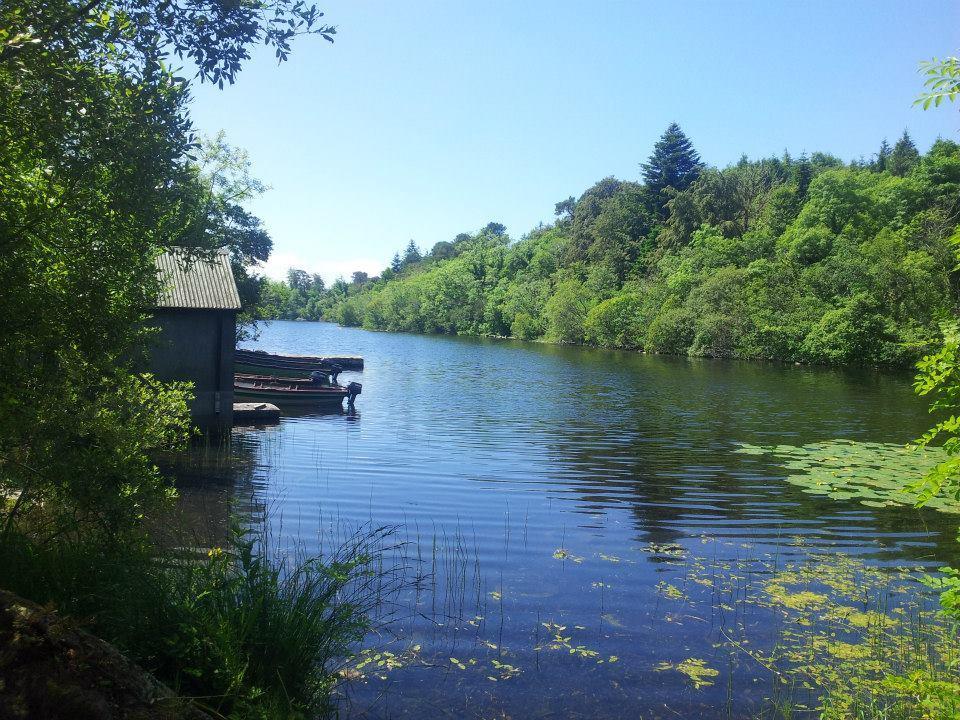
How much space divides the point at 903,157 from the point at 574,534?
96.5 metres

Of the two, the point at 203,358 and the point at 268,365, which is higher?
the point at 203,358

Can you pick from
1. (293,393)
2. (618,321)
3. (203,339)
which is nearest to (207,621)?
(203,339)

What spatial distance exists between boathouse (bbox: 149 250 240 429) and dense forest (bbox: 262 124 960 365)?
899 inches

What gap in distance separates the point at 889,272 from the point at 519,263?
70309 millimetres

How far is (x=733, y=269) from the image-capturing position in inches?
2547

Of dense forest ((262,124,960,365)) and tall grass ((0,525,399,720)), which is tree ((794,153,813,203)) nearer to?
dense forest ((262,124,960,365))

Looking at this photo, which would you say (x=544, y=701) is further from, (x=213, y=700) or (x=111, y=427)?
(x=111, y=427)

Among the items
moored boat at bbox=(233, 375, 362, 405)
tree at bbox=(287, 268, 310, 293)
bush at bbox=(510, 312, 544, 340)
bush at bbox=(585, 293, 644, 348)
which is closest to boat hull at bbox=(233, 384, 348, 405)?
moored boat at bbox=(233, 375, 362, 405)

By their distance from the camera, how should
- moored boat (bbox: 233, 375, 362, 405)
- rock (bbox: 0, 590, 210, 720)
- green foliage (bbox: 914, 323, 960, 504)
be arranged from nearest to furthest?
rock (bbox: 0, 590, 210, 720) < green foliage (bbox: 914, 323, 960, 504) < moored boat (bbox: 233, 375, 362, 405)

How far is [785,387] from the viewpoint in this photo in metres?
36.4

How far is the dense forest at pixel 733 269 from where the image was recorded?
170 feet

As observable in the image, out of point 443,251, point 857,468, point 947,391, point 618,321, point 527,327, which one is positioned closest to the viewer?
point 947,391

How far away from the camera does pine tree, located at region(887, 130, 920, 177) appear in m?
84.5

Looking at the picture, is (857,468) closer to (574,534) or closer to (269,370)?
(574,534)
